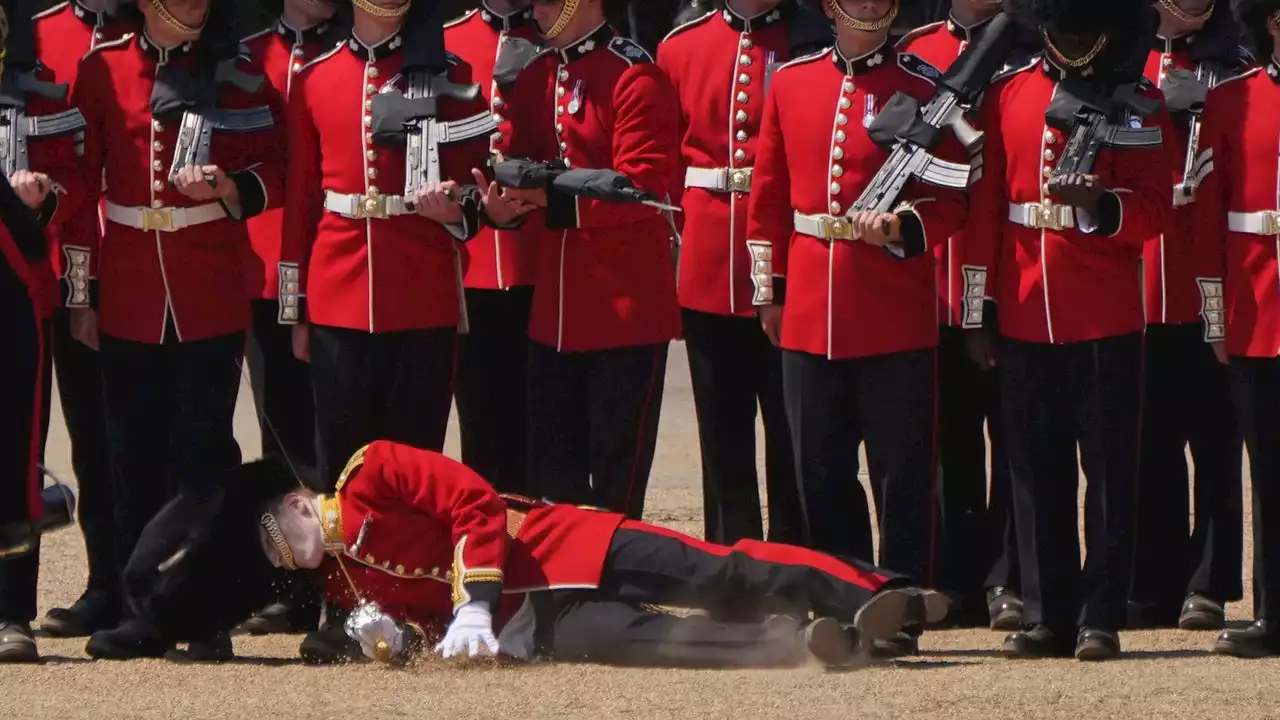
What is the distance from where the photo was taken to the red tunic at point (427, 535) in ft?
17.3

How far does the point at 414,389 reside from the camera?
19.1 ft

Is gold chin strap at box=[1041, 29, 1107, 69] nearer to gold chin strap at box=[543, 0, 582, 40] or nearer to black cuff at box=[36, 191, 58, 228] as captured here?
gold chin strap at box=[543, 0, 582, 40]

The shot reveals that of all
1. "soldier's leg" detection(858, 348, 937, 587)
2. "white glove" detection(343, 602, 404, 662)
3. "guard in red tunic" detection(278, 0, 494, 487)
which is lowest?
"white glove" detection(343, 602, 404, 662)

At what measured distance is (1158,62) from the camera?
6.25 metres

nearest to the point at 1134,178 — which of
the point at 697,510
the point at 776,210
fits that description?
the point at 776,210

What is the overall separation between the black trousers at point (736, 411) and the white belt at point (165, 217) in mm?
1194

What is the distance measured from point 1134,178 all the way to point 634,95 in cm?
116

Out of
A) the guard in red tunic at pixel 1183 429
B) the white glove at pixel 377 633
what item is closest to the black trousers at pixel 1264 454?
the guard in red tunic at pixel 1183 429

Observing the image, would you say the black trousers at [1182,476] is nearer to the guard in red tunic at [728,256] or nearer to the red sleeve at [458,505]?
the guard in red tunic at [728,256]

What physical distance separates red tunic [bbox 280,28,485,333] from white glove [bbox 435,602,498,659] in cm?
91

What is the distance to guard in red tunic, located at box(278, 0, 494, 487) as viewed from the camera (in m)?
5.76

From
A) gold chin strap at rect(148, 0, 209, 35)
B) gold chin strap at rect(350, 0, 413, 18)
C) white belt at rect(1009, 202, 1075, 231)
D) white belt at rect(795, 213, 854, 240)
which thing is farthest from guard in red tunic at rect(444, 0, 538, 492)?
white belt at rect(1009, 202, 1075, 231)

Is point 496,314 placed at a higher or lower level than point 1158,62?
lower

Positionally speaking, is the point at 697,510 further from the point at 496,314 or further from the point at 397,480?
the point at 397,480
